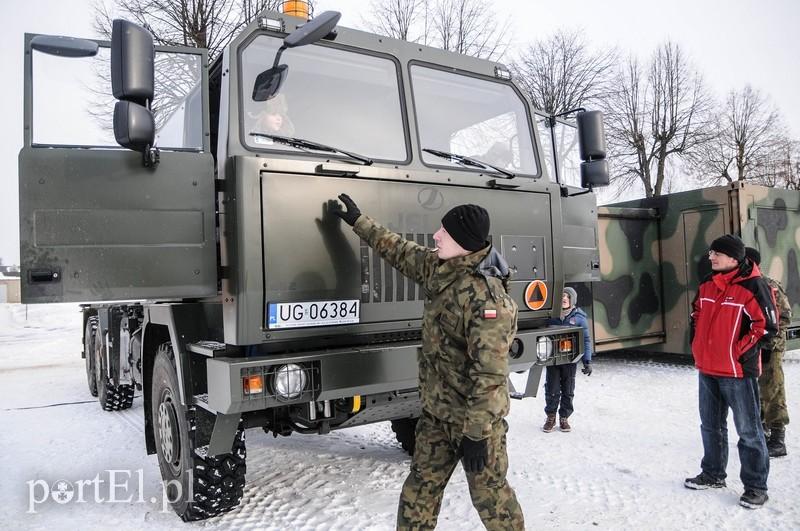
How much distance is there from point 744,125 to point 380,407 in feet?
89.5

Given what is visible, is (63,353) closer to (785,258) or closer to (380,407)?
(380,407)

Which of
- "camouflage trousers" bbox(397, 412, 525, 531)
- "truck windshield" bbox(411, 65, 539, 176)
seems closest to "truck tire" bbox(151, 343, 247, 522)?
"camouflage trousers" bbox(397, 412, 525, 531)

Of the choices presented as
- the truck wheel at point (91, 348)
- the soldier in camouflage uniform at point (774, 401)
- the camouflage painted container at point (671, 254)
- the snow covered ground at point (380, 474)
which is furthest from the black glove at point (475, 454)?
the camouflage painted container at point (671, 254)

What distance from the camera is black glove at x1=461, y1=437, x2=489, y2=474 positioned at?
248 centimetres

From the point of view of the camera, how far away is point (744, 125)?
2556cm

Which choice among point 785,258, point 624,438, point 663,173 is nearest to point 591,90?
point 663,173

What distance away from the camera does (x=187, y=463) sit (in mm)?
3355

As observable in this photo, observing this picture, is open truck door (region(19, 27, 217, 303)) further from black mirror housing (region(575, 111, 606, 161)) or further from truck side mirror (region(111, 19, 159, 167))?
black mirror housing (region(575, 111, 606, 161))

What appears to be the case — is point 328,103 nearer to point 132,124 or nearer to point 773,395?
point 132,124

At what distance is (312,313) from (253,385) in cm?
48

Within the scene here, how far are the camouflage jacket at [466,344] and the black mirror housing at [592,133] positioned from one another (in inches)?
77.2

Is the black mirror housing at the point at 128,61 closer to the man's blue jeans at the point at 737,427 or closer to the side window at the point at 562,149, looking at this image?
the side window at the point at 562,149

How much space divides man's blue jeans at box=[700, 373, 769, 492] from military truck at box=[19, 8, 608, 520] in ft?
2.88

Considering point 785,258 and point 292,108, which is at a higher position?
point 292,108
